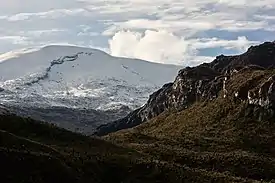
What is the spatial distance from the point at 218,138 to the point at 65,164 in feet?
231

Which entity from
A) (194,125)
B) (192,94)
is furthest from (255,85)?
(192,94)

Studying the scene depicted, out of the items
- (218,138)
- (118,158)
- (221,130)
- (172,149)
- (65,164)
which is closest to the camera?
(65,164)

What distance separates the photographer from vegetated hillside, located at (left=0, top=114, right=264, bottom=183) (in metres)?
43.6

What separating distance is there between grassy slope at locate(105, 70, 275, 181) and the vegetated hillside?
8393mm

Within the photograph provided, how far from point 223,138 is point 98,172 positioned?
67.7 m

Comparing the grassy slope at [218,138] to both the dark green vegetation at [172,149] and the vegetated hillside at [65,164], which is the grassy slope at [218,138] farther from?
the vegetated hillside at [65,164]

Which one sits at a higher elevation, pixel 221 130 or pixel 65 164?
pixel 65 164

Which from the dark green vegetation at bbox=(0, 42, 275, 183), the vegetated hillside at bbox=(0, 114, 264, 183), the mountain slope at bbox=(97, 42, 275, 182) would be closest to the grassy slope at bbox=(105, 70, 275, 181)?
the mountain slope at bbox=(97, 42, 275, 182)

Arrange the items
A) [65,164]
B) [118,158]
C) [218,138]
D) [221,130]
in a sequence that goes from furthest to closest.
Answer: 1. [221,130]
2. [218,138]
3. [118,158]
4. [65,164]

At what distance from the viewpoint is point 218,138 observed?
114m

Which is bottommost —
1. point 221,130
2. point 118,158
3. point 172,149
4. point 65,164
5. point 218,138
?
point 221,130

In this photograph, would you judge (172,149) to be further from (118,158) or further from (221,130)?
(221,130)

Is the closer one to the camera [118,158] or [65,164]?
[65,164]

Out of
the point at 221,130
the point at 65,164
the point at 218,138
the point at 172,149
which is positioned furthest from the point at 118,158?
the point at 221,130
